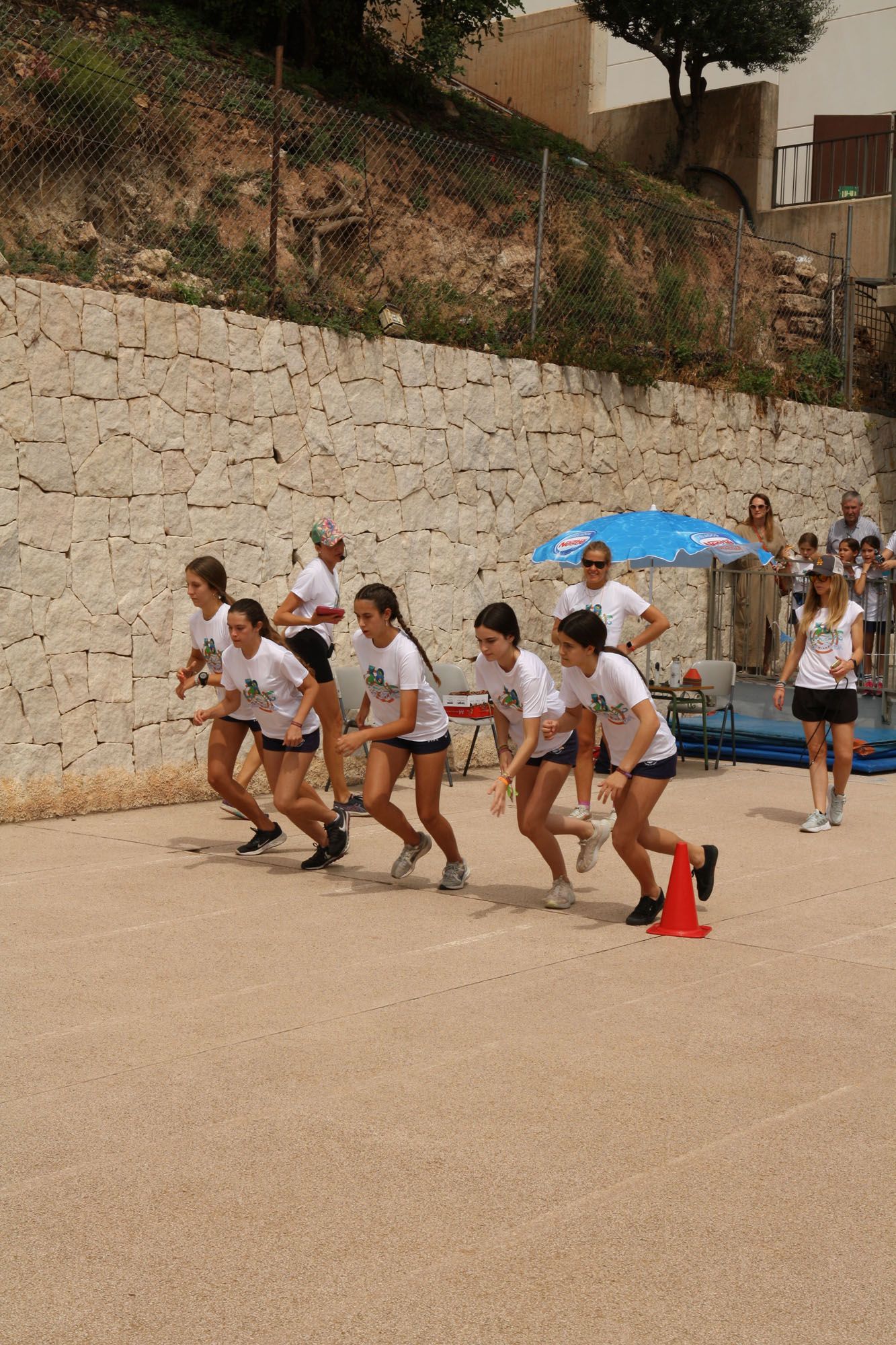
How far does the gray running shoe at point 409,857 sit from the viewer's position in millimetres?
8391

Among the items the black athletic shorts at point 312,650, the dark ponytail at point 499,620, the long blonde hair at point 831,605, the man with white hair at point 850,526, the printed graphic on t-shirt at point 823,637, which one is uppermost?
the man with white hair at point 850,526

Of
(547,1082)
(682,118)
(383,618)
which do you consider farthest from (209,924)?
(682,118)

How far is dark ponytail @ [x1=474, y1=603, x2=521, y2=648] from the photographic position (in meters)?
7.42

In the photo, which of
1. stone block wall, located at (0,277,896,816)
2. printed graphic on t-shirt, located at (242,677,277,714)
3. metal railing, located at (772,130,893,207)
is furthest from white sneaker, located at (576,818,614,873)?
metal railing, located at (772,130,893,207)

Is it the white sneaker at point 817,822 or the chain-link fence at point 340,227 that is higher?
the chain-link fence at point 340,227

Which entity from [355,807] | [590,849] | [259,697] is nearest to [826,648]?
[590,849]

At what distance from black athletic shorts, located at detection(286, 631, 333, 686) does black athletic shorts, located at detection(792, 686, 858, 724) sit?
11.0 ft

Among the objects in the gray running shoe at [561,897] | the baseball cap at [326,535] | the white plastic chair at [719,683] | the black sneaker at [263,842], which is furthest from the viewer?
the white plastic chair at [719,683]

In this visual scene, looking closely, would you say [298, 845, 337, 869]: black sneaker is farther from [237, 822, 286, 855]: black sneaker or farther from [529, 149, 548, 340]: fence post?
[529, 149, 548, 340]: fence post

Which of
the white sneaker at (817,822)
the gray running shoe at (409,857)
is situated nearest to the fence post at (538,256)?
the white sneaker at (817,822)

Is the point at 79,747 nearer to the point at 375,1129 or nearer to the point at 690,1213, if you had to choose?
the point at 375,1129

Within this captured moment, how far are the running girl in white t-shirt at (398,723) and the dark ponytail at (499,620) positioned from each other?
60 centimetres

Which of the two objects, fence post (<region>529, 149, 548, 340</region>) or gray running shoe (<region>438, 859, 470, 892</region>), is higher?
fence post (<region>529, 149, 548, 340</region>)

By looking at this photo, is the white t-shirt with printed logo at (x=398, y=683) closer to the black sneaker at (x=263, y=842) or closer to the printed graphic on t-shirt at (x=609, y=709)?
the printed graphic on t-shirt at (x=609, y=709)
